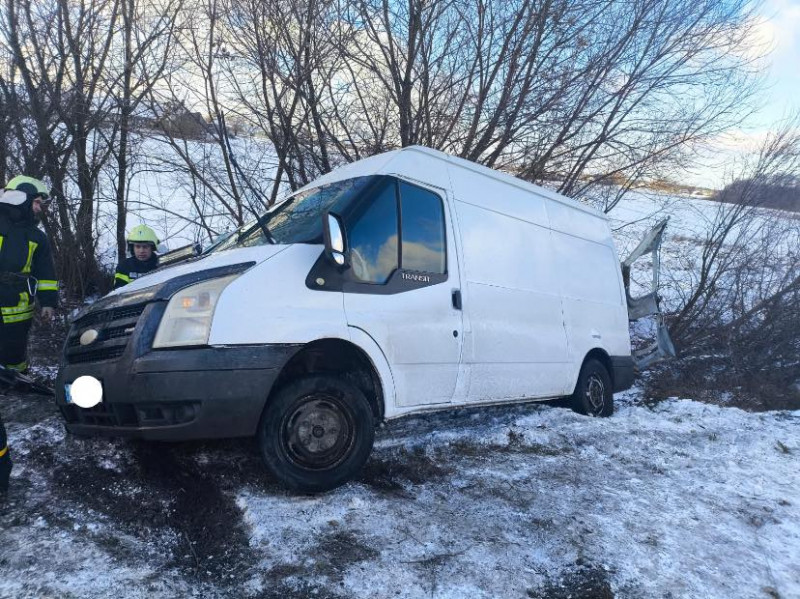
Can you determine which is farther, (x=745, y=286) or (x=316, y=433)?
(x=745, y=286)

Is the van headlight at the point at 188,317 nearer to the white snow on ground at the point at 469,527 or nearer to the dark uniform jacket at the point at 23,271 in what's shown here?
the white snow on ground at the point at 469,527

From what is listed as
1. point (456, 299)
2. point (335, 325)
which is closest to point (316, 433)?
point (335, 325)

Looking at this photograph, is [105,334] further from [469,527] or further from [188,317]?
[469,527]

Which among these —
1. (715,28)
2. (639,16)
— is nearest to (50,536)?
(639,16)

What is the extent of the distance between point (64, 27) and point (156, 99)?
153cm

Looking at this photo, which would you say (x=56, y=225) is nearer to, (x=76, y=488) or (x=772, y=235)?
(x=76, y=488)

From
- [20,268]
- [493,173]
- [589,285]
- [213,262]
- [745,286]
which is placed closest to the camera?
[213,262]

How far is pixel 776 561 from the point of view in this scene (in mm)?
2859

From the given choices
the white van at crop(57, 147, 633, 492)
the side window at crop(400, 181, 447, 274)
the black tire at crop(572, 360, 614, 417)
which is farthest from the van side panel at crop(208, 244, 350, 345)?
the black tire at crop(572, 360, 614, 417)

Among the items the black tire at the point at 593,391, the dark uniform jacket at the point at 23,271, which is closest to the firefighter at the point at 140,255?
the dark uniform jacket at the point at 23,271

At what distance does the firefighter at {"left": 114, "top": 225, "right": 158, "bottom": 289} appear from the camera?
580cm

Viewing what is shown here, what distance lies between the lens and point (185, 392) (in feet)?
9.73

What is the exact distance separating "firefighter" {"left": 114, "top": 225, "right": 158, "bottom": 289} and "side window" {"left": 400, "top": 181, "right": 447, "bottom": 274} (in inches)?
129

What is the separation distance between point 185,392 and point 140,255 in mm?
3499
